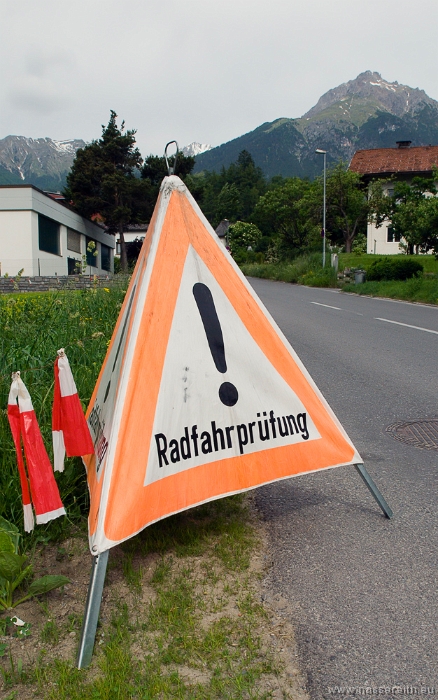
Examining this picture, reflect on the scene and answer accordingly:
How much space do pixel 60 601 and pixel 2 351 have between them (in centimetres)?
247

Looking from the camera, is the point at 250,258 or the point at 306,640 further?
the point at 250,258

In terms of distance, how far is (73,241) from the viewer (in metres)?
59.1

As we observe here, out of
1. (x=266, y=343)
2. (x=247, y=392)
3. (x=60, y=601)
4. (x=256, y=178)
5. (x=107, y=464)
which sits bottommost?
(x=60, y=601)

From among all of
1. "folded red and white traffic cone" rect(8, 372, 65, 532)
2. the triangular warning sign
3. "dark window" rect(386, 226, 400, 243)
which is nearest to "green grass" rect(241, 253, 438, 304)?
"dark window" rect(386, 226, 400, 243)

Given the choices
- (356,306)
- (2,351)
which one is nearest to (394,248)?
(356,306)

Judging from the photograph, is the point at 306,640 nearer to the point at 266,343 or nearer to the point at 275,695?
the point at 275,695

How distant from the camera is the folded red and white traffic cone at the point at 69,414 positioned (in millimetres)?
2688

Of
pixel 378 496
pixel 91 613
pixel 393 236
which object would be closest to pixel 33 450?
pixel 91 613

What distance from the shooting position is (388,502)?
3.66 m

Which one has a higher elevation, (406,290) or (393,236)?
(393,236)

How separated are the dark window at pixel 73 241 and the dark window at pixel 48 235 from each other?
98.7 inches

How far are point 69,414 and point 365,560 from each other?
1495mm

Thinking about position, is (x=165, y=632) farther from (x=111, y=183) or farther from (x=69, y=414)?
(x=111, y=183)

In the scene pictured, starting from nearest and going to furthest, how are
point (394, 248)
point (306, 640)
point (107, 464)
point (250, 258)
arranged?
point (306, 640) < point (107, 464) < point (394, 248) < point (250, 258)
